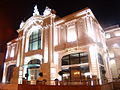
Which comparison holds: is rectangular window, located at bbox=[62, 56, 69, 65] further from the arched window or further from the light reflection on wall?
the arched window

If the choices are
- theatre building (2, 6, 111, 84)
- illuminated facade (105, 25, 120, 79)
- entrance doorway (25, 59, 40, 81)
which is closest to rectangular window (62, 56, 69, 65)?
theatre building (2, 6, 111, 84)

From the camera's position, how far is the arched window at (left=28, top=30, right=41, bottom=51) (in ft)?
71.9

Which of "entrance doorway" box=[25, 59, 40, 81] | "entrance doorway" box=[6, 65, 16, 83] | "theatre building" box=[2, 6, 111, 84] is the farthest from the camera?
"entrance doorway" box=[6, 65, 16, 83]

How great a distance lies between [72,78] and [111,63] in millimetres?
9640

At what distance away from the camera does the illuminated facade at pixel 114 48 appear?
21.0 metres

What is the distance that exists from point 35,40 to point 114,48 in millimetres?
14833

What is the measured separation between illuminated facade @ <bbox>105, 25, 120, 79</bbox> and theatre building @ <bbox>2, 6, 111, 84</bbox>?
213 centimetres

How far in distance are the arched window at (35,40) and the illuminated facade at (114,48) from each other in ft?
43.7

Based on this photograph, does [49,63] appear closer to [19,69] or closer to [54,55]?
[54,55]

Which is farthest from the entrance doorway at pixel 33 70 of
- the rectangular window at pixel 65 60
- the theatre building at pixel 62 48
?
the rectangular window at pixel 65 60

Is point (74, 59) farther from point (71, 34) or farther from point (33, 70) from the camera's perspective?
point (33, 70)

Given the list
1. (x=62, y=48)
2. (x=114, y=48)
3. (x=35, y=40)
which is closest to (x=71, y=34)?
(x=62, y=48)

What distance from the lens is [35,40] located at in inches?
893

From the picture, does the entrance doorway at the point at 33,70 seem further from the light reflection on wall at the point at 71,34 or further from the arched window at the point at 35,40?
the light reflection on wall at the point at 71,34
